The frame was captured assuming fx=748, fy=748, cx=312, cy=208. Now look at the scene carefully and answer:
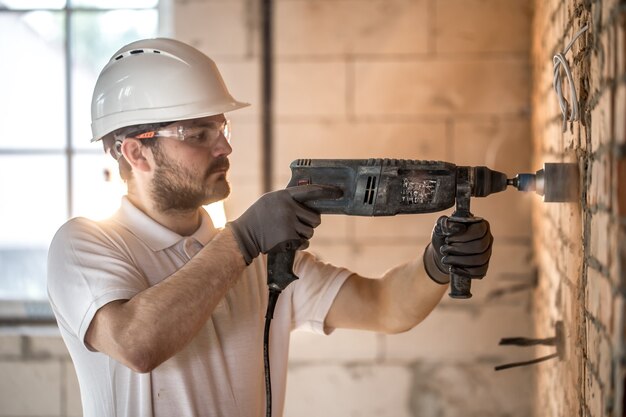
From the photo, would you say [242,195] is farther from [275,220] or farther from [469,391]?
[275,220]

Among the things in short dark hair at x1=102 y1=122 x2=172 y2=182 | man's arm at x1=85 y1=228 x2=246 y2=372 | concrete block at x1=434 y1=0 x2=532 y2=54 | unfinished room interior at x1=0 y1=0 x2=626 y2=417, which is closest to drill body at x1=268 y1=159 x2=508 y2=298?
man's arm at x1=85 y1=228 x2=246 y2=372

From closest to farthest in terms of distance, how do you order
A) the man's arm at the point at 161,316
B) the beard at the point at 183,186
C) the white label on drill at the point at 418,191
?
the man's arm at the point at 161,316
the white label on drill at the point at 418,191
the beard at the point at 183,186

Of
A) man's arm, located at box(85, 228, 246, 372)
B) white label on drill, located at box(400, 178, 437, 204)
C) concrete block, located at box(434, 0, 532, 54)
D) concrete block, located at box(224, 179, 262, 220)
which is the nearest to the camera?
man's arm, located at box(85, 228, 246, 372)

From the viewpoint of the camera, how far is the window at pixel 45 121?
3322 millimetres

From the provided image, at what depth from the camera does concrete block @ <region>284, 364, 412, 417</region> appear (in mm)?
3078

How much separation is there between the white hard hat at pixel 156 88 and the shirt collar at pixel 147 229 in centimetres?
23

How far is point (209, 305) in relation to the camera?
1.60 m

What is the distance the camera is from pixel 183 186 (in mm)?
1902

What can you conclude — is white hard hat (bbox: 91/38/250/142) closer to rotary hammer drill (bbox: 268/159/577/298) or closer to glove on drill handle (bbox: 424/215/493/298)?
rotary hammer drill (bbox: 268/159/577/298)

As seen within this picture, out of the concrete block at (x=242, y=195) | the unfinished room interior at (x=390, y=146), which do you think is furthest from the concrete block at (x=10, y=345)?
the concrete block at (x=242, y=195)

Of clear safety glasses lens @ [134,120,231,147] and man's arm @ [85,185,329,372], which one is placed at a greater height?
clear safety glasses lens @ [134,120,231,147]

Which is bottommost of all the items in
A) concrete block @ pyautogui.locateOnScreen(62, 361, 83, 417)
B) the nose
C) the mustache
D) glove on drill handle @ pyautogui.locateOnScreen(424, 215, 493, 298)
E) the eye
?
concrete block @ pyautogui.locateOnScreen(62, 361, 83, 417)

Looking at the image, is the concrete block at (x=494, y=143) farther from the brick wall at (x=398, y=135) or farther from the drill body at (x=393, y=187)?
the drill body at (x=393, y=187)

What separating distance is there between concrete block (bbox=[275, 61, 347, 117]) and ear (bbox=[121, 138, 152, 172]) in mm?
1171
